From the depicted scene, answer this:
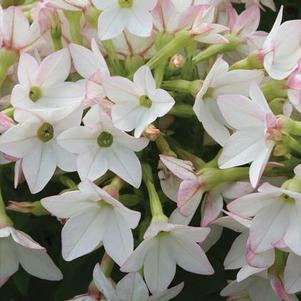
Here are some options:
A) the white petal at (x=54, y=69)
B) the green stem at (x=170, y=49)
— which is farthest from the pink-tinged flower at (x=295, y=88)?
the white petal at (x=54, y=69)

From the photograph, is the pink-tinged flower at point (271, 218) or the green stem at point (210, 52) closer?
the pink-tinged flower at point (271, 218)

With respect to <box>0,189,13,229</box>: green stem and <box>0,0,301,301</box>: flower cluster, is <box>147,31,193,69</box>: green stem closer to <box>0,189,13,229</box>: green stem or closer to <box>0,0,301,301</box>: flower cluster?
<box>0,0,301,301</box>: flower cluster

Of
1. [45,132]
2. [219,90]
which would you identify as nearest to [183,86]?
[219,90]

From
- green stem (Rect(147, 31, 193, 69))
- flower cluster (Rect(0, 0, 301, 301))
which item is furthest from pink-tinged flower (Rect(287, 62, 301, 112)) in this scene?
green stem (Rect(147, 31, 193, 69))

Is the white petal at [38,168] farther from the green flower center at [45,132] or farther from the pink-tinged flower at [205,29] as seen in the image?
the pink-tinged flower at [205,29]

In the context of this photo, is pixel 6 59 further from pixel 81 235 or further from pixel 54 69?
pixel 81 235

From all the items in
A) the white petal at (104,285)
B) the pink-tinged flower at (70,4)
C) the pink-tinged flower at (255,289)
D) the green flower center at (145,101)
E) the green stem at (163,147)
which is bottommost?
the pink-tinged flower at (255,289)
